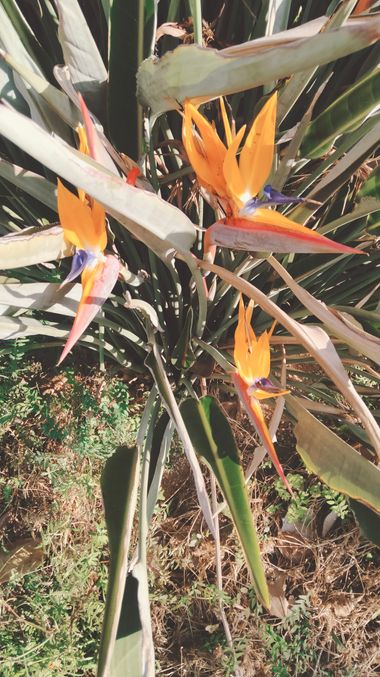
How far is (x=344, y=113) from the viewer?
0.62 metres

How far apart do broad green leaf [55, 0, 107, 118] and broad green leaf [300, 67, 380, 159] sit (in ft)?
0.79

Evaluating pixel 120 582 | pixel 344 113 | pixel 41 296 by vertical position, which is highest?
pixel 344 113

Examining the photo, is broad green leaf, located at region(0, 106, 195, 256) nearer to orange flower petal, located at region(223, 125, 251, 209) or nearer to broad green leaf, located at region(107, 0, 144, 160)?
orange flower petal, located at region(223, 125, 251, 209)

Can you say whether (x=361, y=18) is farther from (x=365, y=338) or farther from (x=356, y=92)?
(x=365, y=338)

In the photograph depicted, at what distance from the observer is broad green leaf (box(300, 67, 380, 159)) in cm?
60

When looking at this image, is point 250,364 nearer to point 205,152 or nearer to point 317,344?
point 317,344

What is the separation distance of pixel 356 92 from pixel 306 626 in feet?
3.56

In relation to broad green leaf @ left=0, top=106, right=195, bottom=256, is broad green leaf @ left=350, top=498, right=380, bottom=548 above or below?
below

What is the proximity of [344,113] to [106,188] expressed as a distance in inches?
12.3

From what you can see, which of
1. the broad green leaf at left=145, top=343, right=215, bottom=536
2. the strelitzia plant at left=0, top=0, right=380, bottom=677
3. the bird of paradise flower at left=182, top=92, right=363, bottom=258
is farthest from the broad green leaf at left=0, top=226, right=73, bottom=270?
the broad green leaf at left=145, top=343, right=215, bottom=536

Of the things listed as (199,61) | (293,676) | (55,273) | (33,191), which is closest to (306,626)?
(293,676)

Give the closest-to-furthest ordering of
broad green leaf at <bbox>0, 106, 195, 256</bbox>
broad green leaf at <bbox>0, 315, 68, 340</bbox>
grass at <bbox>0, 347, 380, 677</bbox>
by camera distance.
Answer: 1. broad green leaf at <bbox>0, 106, 195, 256</bbox>
2. broad green leaf at <bbox>0, 315, 68, 340</bbox>
3. grass at <bbox>0, 347, 380, 677</bbox>

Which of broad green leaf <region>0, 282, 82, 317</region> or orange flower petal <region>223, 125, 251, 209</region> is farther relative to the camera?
broad green leaf <region>0, 282, 82, 317</region>

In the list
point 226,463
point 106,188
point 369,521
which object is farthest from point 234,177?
point 369,521
